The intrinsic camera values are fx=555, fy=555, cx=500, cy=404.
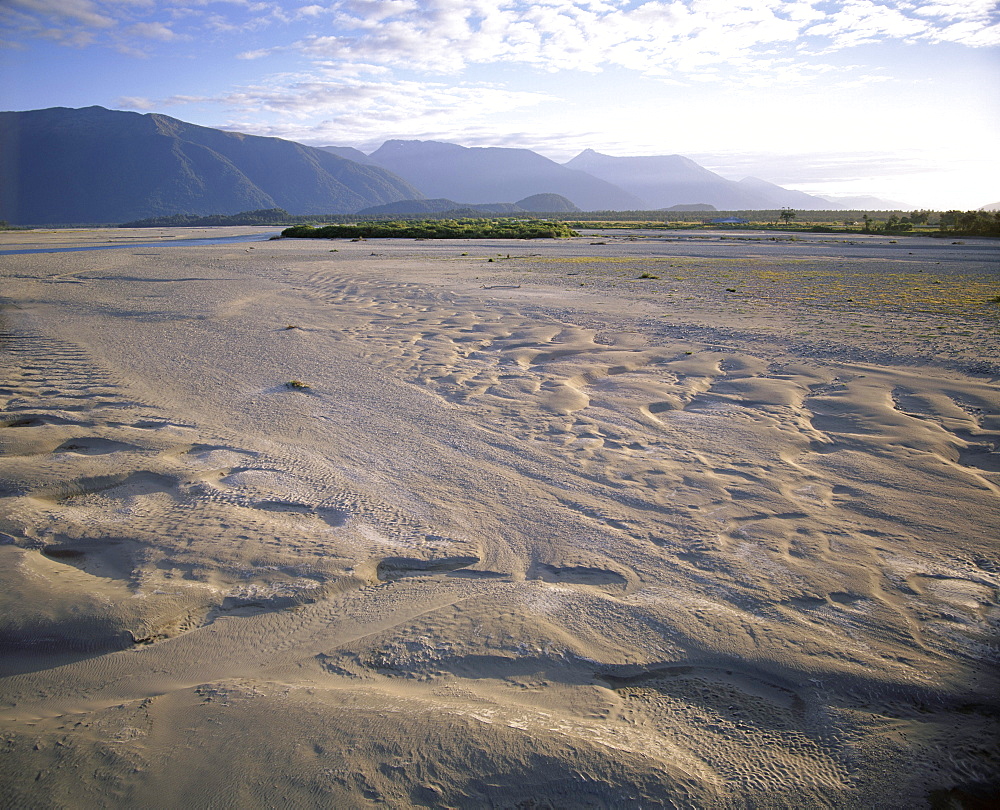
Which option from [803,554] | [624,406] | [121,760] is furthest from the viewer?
[624,406]

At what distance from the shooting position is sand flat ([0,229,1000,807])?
2.17m

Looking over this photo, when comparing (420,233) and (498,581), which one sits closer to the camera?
(498,581)

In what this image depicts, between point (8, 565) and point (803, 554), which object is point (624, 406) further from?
point (8, 565)

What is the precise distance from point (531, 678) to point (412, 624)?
27.9 inches

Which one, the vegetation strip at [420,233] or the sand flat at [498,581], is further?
the vegetation strip at [420,233]

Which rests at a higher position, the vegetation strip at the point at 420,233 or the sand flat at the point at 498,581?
the vegetation strip at the point at 420,233

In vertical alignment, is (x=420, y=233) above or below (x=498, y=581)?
above

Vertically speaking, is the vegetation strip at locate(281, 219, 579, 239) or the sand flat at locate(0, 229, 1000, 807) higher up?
the vegetation strip at locate(281, 219, 579, 239)

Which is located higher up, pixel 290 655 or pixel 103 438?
pixel 103 438

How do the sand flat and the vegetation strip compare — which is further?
the vegetation strip

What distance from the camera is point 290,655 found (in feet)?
8.94

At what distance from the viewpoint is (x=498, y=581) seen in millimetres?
3311

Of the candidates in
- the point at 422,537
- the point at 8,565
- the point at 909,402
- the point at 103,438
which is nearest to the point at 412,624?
the point at 422,537

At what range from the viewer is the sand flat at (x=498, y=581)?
85.6 inches
